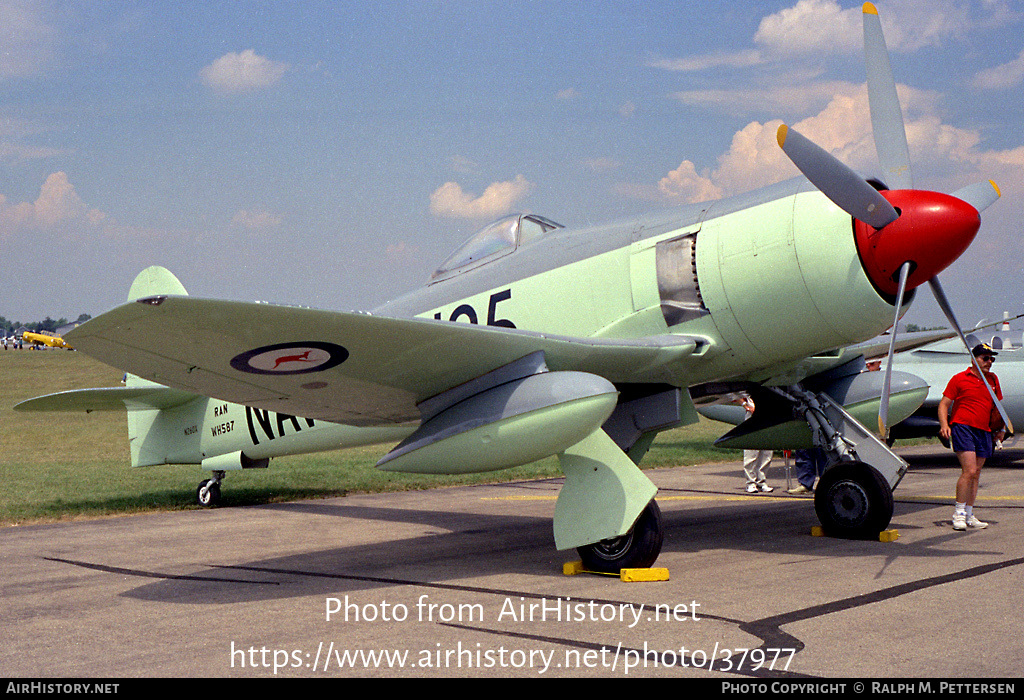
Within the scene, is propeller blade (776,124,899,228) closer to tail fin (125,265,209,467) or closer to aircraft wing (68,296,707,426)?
aircraft wing (68,296,707,426)

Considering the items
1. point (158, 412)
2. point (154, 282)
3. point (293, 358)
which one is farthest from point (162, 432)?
point (293, 358)

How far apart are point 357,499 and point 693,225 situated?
7.76 meters

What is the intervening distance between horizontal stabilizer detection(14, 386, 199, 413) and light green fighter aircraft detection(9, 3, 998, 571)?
4.14 meters

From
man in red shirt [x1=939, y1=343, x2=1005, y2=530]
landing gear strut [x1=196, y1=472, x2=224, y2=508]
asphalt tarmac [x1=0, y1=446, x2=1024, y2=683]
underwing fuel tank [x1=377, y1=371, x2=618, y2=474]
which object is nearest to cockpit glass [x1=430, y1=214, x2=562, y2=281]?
underwing fuel tank [x1=377, y1=371, x2=618, y2=474]

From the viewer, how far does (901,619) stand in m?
4.64

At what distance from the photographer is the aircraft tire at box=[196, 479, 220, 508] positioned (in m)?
11.9

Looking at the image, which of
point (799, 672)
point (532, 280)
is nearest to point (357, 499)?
point (532, 280)

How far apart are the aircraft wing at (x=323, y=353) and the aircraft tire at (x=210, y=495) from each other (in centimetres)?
563

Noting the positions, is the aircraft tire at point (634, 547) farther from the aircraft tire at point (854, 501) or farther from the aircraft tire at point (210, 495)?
the aircraft tire at point (210, 495)

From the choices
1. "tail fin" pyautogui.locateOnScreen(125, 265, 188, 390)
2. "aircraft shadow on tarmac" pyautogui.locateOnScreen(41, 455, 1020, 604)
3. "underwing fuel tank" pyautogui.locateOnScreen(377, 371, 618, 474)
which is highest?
"tail fin" pyautogui.locateOnScreen(125, 265, 188, 390)

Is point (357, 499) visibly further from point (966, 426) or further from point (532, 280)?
point (966, 426)

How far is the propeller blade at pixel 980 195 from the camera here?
6453mm

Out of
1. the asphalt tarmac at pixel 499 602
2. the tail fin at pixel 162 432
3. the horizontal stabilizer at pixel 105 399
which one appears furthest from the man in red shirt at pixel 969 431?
the tail fin at pixel 162 432

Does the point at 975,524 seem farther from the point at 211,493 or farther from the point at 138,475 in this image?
the point at 138,475
